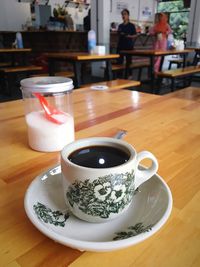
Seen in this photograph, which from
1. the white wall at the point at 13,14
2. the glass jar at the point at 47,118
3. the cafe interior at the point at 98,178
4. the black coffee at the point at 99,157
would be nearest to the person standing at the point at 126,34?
the white wall at the point at 13,14

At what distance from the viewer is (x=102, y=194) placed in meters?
0.28

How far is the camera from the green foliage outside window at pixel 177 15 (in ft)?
25.4

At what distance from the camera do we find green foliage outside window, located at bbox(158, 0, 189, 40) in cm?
773

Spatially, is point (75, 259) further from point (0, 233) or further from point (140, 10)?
point (140, 10)

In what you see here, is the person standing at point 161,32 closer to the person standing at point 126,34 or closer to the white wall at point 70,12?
the person standing at point 126,34

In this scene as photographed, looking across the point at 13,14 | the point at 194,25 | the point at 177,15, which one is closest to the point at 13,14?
the point at 13,14

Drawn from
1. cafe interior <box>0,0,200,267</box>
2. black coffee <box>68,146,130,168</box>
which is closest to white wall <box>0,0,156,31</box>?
cafe interior <box>0,0,200,267</box>

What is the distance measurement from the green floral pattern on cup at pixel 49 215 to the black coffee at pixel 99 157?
0.07m

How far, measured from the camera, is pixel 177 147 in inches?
21.9

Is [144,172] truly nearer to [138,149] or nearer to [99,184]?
[99,184]

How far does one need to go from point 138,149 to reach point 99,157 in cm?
24

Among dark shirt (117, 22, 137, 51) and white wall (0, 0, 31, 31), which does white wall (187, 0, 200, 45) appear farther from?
white wall (0, 0, 31, 31)

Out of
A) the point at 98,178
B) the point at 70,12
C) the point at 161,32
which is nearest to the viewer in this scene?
the point at 98,178

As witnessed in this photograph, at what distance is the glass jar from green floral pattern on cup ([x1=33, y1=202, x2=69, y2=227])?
213mm
